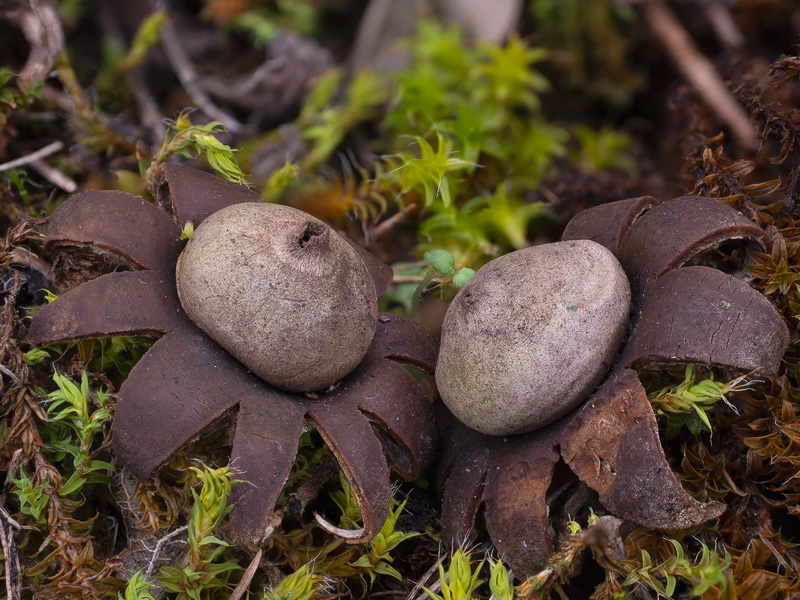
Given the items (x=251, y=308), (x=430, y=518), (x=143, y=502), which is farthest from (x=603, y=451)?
(x=143, y=502)

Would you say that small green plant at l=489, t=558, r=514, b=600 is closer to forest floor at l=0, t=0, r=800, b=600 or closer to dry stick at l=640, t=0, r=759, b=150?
forest floor at l=0, t=0, r=800, b=600

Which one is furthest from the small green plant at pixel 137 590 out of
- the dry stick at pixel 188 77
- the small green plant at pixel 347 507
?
the dry stick at pixel 188 77

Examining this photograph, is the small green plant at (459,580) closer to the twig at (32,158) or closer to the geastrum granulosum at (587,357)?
the geastrum granulosum at (587,357)

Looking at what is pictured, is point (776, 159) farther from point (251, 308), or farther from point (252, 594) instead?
point (252, 594)

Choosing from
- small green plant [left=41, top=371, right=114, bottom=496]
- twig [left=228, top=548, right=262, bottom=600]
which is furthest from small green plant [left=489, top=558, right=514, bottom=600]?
small green plant [left=41, top=371, right=114, bottom=496]

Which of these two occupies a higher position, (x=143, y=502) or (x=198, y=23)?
(x=198, y=23)
